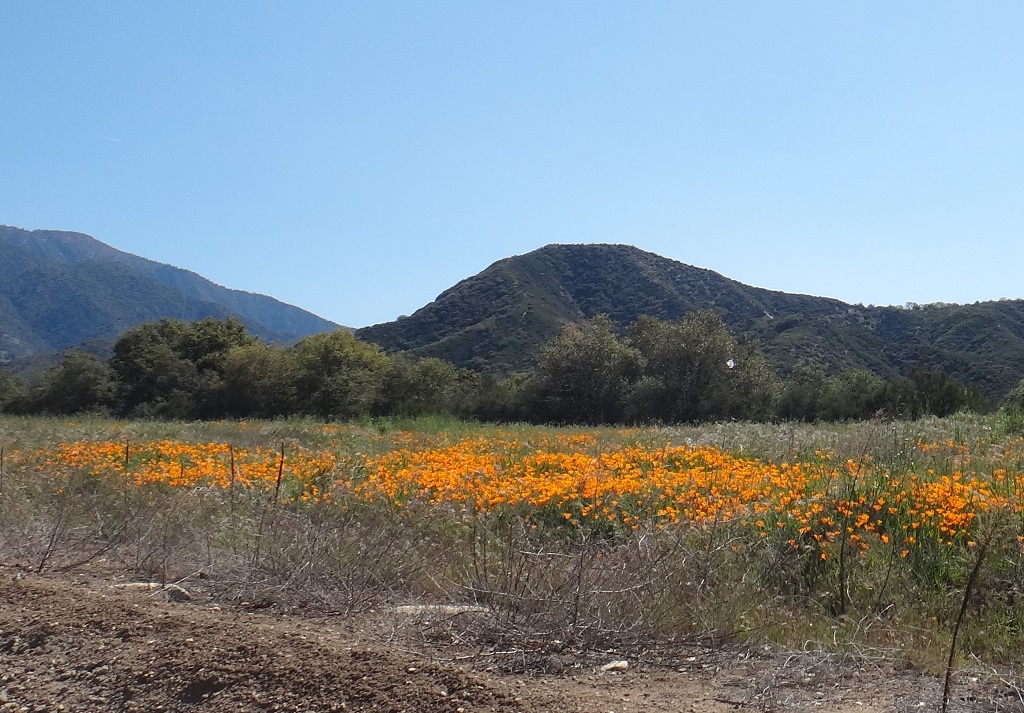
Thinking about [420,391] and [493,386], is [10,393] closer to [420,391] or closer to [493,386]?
[420,391]

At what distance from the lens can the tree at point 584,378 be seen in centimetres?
3522

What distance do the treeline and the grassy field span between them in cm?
2240

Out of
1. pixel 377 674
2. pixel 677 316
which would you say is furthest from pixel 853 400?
pixel 677 316

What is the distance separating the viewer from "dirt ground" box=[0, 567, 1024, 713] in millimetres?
2641

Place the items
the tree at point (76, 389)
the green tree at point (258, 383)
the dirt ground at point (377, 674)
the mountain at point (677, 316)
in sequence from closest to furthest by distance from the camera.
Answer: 1. the dirt ground at point (377, 674)
2. the green tree at point (258, 383)
3. the tree at point (76, 389)
4. the mountain at point (677, 316)

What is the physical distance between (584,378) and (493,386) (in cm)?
460

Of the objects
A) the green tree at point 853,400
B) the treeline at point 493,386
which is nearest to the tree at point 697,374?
the treeline at point 493,386

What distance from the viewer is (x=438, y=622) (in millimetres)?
3410

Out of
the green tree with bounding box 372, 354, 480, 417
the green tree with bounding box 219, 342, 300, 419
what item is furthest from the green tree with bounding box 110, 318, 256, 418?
the green tree with bounding box 372, 354, 480, 417

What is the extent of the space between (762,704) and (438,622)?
1.48 m

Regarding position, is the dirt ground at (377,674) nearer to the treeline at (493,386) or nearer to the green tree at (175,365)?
the treeline at (493,386)

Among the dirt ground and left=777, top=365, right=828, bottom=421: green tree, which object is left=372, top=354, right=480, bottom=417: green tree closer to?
left=777, top=365, right=828, bottom=421: green tree

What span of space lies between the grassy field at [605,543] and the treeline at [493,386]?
22402 millimetres

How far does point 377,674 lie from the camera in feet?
9.28
